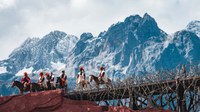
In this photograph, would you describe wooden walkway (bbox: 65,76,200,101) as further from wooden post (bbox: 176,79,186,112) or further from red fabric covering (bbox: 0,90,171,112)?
red fabric covering (bbox: 0,90,171,112)

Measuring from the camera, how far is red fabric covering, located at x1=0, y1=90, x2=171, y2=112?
37481mm

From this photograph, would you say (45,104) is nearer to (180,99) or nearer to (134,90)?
(134,90)

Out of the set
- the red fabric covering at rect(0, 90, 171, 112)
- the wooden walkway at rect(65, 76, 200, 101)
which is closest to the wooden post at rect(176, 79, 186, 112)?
the wooden walkway at rect(65, 76, 200, 101)

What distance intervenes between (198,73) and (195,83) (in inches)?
35.5

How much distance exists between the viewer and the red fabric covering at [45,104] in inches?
1476

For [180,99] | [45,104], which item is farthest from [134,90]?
[45,104]

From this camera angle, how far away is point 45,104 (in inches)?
1511

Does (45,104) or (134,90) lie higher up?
(134,90)

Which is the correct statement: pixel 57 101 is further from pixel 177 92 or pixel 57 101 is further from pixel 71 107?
pixel 177 92

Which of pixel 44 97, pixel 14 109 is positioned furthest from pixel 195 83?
pixel 14 109

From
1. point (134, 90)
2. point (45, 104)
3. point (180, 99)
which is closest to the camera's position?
point (45, 104)

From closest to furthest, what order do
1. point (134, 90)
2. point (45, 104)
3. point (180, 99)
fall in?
point (45, 104), point (180, 99), point (134, 90)

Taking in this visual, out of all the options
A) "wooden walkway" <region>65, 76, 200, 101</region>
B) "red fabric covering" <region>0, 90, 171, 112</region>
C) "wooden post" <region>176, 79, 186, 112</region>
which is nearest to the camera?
"red fabric covering" <region>0, 90, 171, 112</region>

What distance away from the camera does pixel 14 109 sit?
1538 inches
